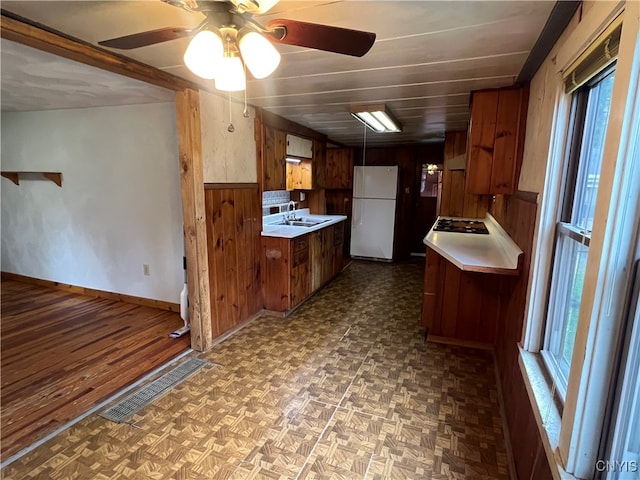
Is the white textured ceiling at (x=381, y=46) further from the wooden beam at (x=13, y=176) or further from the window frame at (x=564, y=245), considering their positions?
the wooden beam at (x=13, y=176)

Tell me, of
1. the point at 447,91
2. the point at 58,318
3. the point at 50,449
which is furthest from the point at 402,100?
the point at 58,318

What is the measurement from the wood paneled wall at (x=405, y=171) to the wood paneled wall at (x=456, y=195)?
1.30 m

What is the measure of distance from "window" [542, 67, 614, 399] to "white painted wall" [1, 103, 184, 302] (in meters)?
3.03

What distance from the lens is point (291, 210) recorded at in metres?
4.88

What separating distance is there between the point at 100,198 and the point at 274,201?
6.52ft

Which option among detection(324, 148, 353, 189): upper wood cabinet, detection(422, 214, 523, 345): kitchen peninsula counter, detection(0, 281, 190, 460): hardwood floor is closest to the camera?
detection(0, 281, 190, 460): hardwood floor

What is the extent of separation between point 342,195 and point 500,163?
3.94 meters

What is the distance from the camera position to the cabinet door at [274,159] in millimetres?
3381

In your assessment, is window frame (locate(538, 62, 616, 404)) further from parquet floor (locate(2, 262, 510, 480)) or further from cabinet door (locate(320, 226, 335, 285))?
cabinet door (locate(320, 226, 335, 285))

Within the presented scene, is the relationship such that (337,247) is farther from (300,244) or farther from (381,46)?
(381,46)

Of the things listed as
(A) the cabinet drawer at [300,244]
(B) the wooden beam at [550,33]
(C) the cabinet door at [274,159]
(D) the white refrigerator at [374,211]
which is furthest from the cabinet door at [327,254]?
(B) the wooden beam at [550,33]

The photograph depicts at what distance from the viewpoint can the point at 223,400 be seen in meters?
2.12

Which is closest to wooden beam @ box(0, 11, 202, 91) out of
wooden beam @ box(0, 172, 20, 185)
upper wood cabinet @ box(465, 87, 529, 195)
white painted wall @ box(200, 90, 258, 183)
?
white painted wall @ box(200, 90, 258, 183)

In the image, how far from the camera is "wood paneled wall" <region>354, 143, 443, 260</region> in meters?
5.93
